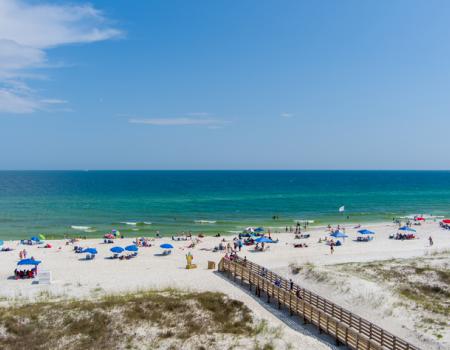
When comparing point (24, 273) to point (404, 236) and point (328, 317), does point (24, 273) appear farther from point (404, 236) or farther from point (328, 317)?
point (404, 236)

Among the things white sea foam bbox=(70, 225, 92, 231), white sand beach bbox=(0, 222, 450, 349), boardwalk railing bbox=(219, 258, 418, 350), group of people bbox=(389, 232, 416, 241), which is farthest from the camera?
white sea foam bbox=(70, 225, 92, 231)

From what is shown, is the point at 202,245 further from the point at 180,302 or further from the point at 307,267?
the point at 180,302

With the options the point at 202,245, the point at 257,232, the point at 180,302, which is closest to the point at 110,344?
the point at 180,302

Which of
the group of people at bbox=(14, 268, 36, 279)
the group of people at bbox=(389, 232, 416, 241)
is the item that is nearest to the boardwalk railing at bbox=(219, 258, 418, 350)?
the group of people at bbox=(14, 268, 36, 279)

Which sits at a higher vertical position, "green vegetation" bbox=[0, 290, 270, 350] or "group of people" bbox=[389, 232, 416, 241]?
"green vegetation" bbox=[0, 290, 270, 350]

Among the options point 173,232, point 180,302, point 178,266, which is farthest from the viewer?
point 173,232

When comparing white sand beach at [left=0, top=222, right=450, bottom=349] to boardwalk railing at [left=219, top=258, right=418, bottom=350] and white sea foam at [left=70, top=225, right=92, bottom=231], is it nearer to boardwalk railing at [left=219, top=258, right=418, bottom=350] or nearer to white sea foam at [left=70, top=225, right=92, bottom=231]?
boardwalk railing at [left=219, top=258, right=418, bottom=350]

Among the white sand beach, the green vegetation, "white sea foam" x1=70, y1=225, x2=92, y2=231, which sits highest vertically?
the green vegetation
